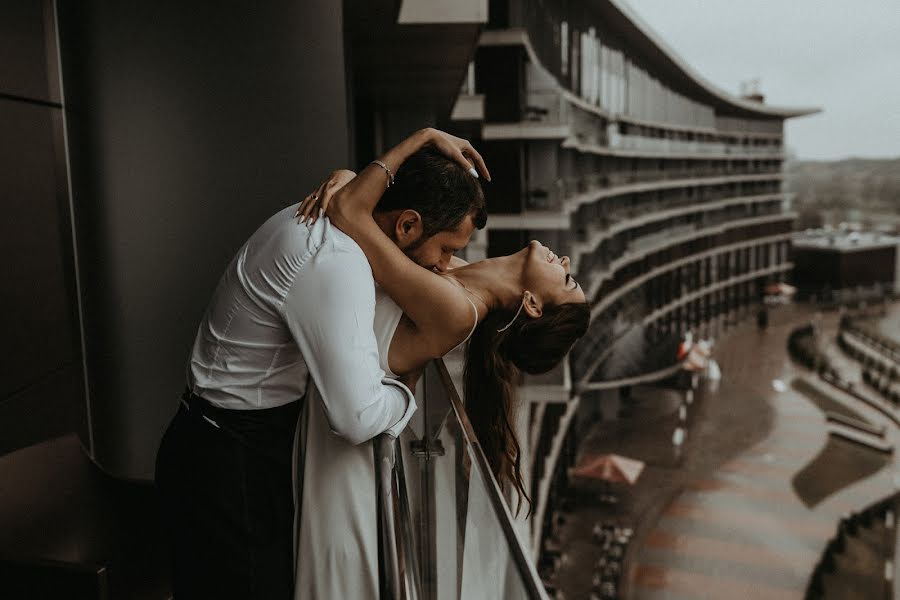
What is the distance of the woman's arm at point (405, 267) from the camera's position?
165 cm

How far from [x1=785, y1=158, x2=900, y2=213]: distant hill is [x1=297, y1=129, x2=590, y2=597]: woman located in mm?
47143

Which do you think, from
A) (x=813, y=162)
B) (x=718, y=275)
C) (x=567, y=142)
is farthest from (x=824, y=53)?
(x=567, y=142)

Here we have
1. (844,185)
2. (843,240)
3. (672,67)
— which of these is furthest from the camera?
(844,185)

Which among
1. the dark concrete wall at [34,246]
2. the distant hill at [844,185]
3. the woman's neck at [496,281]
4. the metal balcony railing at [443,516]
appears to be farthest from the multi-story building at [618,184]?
the metal balcony railing at [443,516]

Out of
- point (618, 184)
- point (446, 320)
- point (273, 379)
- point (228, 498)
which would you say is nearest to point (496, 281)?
point (446, 320)

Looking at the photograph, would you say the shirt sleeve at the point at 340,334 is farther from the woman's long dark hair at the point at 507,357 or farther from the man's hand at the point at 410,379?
the woman's long dark hair at the point at 507,357

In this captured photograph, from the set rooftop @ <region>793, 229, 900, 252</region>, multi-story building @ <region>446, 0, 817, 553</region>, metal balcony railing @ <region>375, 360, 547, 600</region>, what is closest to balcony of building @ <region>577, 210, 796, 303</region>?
multi-story building @ <region>446, 0, 817, 553</region>

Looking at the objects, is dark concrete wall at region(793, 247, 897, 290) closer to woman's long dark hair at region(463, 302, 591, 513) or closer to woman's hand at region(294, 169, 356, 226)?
woman's long dark hair at region(463, 302, 591, 513)

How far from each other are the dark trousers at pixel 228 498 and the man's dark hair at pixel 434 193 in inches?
18.7

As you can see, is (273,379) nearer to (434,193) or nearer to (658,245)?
(434,193)

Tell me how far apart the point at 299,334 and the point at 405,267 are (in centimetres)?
34

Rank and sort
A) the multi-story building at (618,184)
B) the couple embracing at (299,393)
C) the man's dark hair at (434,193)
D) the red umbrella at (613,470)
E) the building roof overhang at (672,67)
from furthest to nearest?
the building roof overhang at (672,67), the red umbrella at (613,470), the multi-story building at (618,184), the man's dark hair at (434,193), the couple embracing at (299,393)

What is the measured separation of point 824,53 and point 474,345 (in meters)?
86.3

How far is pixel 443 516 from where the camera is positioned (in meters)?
1.83
